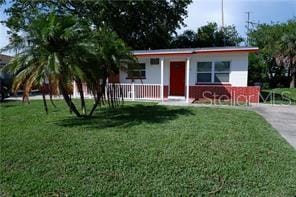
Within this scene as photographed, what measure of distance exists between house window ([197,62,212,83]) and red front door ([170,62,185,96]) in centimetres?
105

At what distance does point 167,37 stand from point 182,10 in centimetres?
290

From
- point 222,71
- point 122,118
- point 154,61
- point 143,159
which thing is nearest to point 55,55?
point 122,118

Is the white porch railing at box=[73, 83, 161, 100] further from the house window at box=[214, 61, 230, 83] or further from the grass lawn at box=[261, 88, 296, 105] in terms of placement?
the grass lawn at box=[261, 88, 296, 105]

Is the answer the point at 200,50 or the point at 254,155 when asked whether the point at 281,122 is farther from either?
the point at 200,50

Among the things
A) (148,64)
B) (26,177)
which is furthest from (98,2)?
(26,177)

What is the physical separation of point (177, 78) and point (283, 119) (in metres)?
7.85

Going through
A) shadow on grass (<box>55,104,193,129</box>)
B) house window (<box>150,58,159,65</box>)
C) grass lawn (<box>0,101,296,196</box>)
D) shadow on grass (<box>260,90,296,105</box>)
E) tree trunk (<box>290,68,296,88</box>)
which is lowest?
grass lawn (<box>0,101,296,196</box>)

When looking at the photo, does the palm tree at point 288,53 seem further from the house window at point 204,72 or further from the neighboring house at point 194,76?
the house window at point 204,72

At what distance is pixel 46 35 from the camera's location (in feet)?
28.2

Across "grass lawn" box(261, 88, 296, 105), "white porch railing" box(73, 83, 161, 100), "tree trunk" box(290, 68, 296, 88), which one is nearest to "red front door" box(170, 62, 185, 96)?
"white porch railing" box(73, 83, 161, 100)

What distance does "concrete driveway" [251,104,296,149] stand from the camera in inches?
367

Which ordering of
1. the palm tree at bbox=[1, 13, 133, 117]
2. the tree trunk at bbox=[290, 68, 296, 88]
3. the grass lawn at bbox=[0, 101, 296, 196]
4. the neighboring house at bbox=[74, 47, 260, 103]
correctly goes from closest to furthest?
1. the grass lawn at bbox=[0, 101, 296, 196]
2. the palm tree at bbox=[1, 13, 133, 117]
3. the neighboring house at bbox=[74, 47, 260, 103]
4. the tree trunk at bbox=[290, 68, 296, 88]

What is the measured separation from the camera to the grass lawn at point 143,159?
5305 millimetres

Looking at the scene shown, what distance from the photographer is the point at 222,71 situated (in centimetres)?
1758
